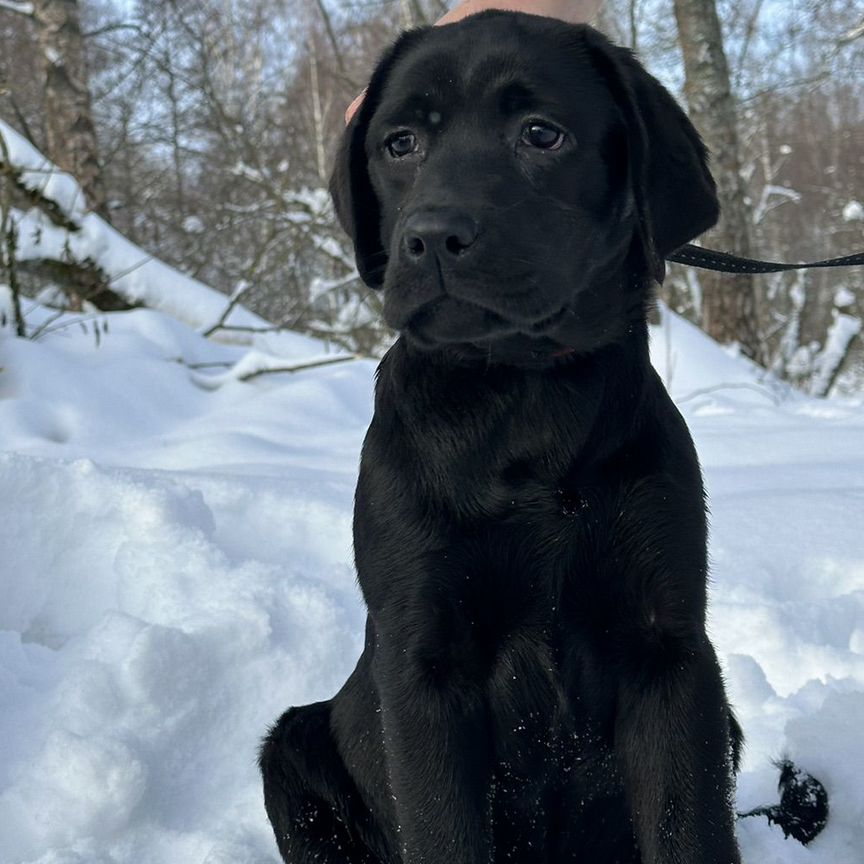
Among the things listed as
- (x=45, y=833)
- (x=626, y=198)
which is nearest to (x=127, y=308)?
(x=45, y=833)

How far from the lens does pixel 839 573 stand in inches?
122

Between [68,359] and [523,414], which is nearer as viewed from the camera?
[523,414]

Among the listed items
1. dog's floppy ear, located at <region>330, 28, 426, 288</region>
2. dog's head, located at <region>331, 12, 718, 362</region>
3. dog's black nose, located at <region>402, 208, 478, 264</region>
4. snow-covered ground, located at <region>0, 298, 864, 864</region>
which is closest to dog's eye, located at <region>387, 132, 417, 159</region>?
dog's head, located at <region>331, 12, 718, 362</region>

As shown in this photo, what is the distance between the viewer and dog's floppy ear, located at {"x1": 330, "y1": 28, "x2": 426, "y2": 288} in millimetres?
1942

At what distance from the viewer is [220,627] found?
105 inches

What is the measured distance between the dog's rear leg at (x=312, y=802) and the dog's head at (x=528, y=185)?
83 centimetres

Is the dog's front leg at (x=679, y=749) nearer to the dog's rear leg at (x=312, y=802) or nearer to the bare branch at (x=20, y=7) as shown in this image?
the dog's rear leg at (x=312, y=802)

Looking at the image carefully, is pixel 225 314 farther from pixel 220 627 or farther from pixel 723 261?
pixel 723 261

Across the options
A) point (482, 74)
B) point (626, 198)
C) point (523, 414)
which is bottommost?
point (523, 414)

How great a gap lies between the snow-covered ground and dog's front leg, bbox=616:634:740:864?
19.3 inches

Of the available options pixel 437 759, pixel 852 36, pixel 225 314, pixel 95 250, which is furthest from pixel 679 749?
pixel 852 36

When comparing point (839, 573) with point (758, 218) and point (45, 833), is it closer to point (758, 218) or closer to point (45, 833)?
point (45, 833)

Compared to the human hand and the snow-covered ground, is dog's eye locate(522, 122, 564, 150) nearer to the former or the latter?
the human hand

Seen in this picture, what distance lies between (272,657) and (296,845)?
811mm
